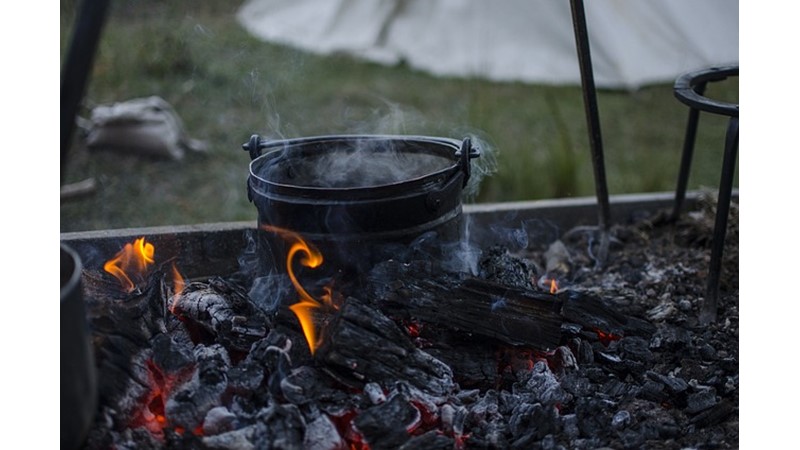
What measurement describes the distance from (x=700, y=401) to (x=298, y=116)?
172 inches

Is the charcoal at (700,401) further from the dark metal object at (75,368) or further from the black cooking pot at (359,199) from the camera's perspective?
the dark metal object at (75,368)

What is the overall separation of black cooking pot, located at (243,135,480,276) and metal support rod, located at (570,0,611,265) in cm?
68

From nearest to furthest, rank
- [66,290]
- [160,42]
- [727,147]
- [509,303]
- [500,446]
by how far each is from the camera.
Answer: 1. [66,290]
2. [500,446]
3. [509,303]
4. [727,147]
5. [160,42]

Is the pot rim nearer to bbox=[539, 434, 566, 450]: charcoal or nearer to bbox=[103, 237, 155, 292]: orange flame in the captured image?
bbox=[103, 237, 155, 292]: orange flame

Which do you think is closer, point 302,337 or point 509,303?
point 302,337

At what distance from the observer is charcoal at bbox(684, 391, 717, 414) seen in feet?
7.79

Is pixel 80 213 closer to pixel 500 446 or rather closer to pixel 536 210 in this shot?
pixel 536 210

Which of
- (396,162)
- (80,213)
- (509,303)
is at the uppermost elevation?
(396,162)

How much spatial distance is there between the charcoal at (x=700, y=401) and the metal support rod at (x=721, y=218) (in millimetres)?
593

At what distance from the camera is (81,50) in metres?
1.78

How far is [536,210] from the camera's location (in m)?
3.79

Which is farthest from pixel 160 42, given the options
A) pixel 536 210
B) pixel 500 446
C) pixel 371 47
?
pixel 500 446

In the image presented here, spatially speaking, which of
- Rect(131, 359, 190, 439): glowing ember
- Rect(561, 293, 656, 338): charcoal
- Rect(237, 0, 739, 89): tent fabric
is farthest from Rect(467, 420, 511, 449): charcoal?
Rect(237, 0, 739, 89): tent fabric

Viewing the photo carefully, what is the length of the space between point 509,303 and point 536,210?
1374 mm
